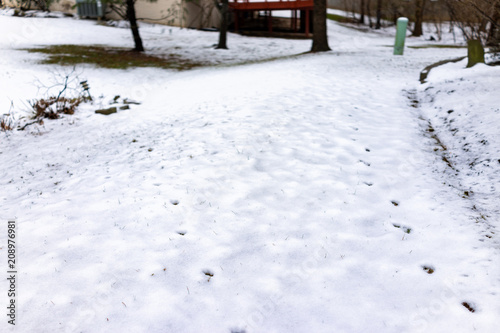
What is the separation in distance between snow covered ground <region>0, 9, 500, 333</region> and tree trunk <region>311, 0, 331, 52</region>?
7.87 m

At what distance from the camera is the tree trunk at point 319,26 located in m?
14.2

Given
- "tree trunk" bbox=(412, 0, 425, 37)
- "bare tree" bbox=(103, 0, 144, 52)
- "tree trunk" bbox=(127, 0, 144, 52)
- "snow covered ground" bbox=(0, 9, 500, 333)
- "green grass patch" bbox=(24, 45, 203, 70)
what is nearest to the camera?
"snow covered ground" bbox=(0, 9, 500, 333)

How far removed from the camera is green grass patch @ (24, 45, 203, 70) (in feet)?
45.3

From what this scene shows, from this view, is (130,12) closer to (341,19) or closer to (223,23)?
(223,23)

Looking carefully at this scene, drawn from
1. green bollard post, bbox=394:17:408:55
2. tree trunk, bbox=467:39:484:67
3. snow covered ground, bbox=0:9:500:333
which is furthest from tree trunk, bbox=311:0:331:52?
snow covered ground, bbox=0:9:500:333

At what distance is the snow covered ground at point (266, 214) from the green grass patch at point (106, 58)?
23.3 feet

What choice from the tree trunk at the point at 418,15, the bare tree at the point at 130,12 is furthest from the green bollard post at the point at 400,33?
the tree trunk at the point at 418,15

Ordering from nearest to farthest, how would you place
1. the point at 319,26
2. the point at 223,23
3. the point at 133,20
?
1. the point at 319,26
2. the point at 133,20
3. the point at 223,23

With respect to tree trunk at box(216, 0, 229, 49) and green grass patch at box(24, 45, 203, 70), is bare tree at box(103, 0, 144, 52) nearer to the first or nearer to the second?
green grass patch at box(24, 45, 203, 70)

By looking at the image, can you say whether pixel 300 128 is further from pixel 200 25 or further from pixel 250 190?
pixel 200 25

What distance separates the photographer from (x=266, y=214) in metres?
3.72

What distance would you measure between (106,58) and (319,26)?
9.49m

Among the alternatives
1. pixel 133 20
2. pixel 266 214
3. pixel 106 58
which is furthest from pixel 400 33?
pixel 266 214

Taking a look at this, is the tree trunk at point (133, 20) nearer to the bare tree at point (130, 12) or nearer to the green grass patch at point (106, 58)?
the bare tree at point (130, 12)
